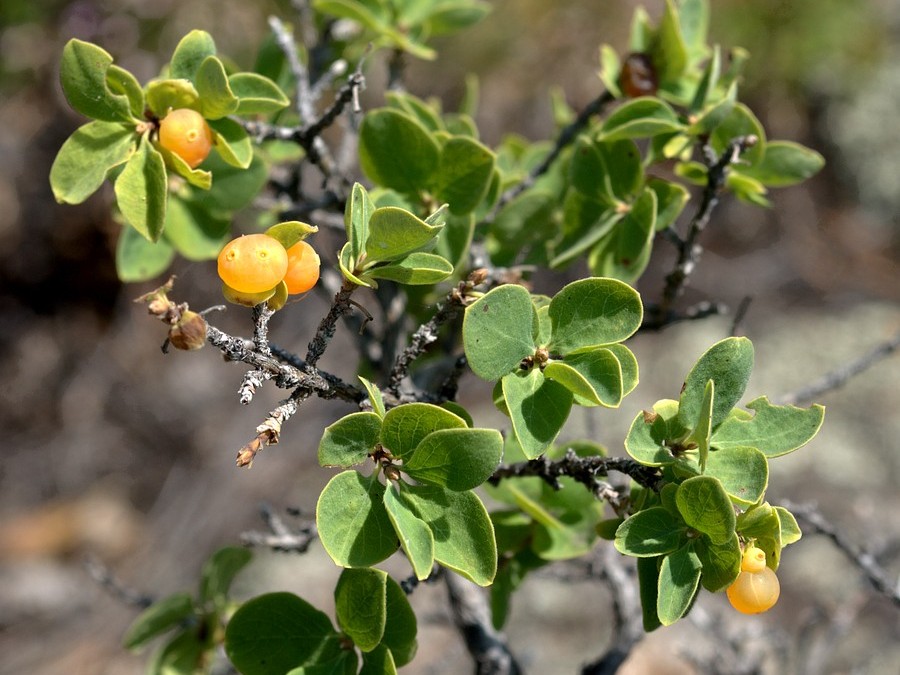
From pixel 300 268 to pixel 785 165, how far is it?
0.79m

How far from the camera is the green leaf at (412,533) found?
0.74 meters

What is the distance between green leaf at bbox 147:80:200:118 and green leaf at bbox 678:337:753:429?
70cm

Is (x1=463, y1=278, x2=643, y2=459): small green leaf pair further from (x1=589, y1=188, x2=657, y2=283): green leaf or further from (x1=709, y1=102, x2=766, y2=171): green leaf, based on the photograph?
(x1=709, y1=102, x2=766, y2=171): green leaf

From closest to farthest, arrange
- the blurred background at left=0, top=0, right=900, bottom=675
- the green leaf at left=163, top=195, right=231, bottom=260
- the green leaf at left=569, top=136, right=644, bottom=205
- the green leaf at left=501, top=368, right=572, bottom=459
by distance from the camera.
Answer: the green leaf at left=501, top=368, right=572, bottom=459 < the green leaf at left=569, top=136, right=644, bottom=205 < the green leaf at left=163, top=195, right=231, bottom=260 < the blurred background at left=0, top=0, right=900, bottom=675

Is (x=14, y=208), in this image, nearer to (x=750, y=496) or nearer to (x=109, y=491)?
(x=109, y=491)

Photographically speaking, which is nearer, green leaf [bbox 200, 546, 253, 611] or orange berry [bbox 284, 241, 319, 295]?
orange berry [bbox 284, 241, 319, 295]

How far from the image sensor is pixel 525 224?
4.19 feet

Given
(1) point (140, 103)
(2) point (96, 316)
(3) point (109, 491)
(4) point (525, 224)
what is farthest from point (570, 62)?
(1) point (140, 103)

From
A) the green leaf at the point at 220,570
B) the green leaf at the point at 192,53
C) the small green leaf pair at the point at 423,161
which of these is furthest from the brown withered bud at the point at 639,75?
the green leaf at the point at 220,570

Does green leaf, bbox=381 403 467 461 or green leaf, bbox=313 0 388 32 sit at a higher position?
green leaf, bbox=313 0 388 32

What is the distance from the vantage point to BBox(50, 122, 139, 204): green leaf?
3.22ft

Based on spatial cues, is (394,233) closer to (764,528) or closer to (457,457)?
(457,457)

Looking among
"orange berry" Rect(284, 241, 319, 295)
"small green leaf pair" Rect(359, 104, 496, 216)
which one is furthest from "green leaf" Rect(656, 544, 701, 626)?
"small green leaf pair" Rect(359, 104, 496, 216)

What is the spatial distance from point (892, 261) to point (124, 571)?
5.17 meters
